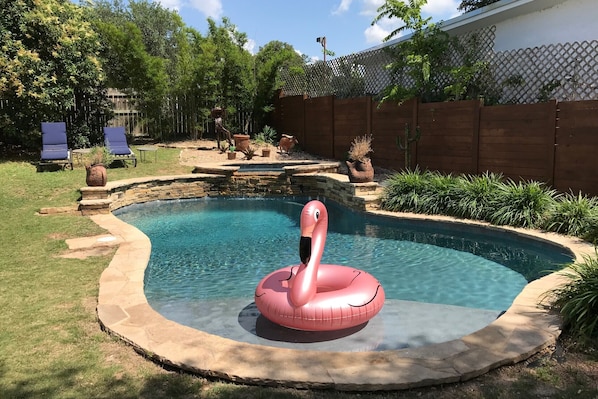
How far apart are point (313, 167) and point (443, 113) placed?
348 centimetres

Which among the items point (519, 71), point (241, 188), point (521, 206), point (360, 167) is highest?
point (519, 71)

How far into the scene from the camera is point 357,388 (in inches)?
105

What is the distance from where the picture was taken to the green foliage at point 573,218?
6429 mm

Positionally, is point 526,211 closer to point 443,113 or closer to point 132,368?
point 443,113

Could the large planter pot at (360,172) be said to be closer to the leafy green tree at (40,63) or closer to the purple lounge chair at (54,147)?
the purple lounge chair at (54,147)

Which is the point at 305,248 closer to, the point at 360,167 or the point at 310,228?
the point at 310,228

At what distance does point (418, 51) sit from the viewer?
11.0m

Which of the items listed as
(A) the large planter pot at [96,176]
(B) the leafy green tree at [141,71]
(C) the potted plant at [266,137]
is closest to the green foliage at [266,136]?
(C) the potted plant at [266,137]

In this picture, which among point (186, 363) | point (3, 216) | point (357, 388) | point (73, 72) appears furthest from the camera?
point (73, 72)

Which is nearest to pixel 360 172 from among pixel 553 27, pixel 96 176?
pixel 96 176

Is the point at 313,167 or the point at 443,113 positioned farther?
the point at 313,167

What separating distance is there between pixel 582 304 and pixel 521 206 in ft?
13.6

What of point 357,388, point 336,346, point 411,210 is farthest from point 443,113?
point 357,388

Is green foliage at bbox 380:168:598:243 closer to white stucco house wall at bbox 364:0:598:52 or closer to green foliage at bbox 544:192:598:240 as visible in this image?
green foliage at bbox 544:192:598:240
